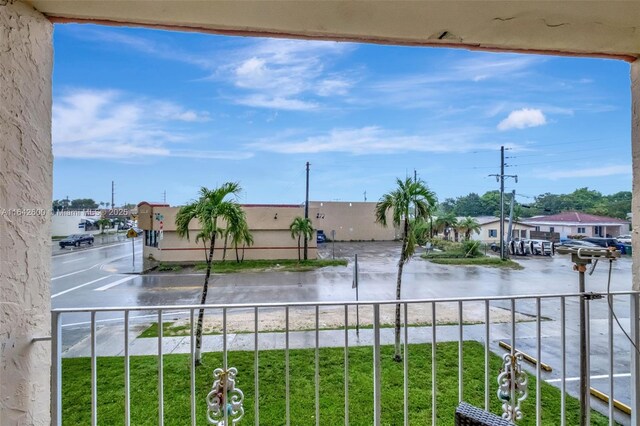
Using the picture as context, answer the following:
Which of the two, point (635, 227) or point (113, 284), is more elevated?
point (635, 227)

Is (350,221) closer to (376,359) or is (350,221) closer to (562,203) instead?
Result: (562,203)

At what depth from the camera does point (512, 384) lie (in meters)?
1.29

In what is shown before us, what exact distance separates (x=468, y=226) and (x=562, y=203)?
11.7 meters

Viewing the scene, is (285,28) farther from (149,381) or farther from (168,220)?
(168,220)

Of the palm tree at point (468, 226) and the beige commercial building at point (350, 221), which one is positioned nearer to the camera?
the palm tree at point (468, 226)

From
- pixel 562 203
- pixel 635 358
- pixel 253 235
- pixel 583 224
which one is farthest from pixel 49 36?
pixel 253 235

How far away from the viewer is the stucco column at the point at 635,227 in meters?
1.31

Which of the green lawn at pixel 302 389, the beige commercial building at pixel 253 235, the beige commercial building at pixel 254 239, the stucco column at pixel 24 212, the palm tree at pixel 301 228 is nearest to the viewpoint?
the stucco column at pixel 24 212

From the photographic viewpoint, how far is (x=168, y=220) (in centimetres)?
1159

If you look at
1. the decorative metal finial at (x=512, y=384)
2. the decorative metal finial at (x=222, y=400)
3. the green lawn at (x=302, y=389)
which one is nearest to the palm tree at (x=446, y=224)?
the green lawn at (x=302, y=389)

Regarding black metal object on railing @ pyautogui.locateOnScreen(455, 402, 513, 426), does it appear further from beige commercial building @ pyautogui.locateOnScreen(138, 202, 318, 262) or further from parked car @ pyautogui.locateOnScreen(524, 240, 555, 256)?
parked car @ pyautogui.locateOnScreen(524, 240, 555, 256)

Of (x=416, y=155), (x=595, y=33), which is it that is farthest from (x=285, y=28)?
(x=416, y=155)

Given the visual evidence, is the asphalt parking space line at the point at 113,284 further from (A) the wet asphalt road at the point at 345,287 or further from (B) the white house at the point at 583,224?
(B) the white house at the point at 583,224

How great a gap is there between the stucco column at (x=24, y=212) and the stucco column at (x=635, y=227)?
7.44 feet
